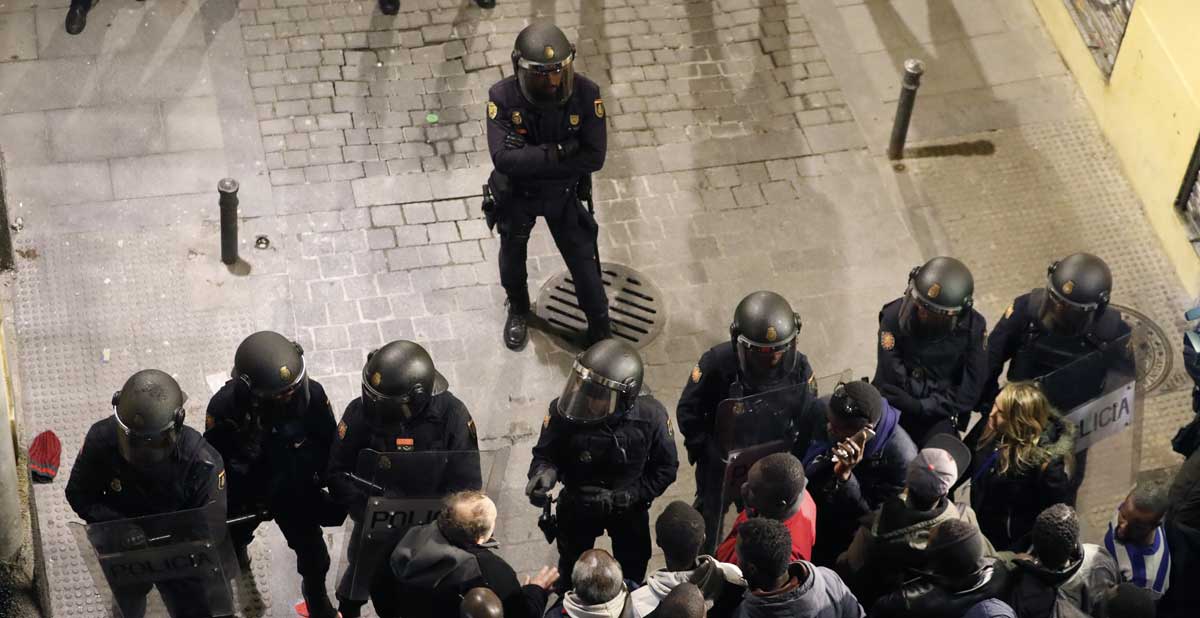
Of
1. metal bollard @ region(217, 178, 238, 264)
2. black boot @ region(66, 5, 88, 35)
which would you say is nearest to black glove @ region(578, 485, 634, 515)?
metal bollard @ region(217, 178, 238, 264)

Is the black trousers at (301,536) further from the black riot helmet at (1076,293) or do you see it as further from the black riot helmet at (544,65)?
the black riot helmet at (1076,293)

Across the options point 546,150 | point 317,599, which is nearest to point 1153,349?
point 546,150

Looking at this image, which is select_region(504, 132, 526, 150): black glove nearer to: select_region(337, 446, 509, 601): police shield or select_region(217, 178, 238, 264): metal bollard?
select_region(217, 178, 238, 264): metal bollard

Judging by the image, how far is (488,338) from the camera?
387 inches

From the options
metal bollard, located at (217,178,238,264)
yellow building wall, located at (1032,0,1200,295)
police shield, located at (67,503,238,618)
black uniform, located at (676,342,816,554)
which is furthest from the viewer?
yellow building wall, located at (1032,0,1200,295)

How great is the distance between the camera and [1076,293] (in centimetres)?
783

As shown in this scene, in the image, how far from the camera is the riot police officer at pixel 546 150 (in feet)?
28.2

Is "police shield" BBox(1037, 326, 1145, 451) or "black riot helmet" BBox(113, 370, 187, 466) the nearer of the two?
"black riot helmet" BBox(113, 370, 187, 466)

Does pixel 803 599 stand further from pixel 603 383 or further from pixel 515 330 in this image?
pixel 515 330

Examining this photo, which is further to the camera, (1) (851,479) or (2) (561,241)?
(2) (561,241)

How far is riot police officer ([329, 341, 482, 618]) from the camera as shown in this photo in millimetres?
7227

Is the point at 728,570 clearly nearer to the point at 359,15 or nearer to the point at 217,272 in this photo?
the point at 217,272

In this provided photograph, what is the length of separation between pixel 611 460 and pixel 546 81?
2296 mm

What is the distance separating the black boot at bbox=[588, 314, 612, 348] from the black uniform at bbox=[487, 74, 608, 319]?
297 mm
